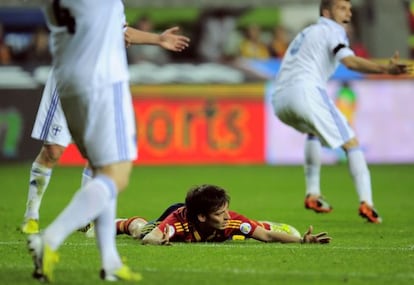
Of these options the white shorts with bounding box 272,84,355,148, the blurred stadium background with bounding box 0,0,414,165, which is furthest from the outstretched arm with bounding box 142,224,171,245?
the blurred stadium background with bounding box 0,0,414,165

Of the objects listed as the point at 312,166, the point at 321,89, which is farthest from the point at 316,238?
the point at 312,166

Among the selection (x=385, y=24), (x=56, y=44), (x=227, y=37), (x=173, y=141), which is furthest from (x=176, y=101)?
(x=56, y=44)

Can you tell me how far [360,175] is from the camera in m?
11.1

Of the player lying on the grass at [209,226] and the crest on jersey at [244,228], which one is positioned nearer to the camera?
the player lying on the grass at [209,226]

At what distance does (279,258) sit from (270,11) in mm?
16023

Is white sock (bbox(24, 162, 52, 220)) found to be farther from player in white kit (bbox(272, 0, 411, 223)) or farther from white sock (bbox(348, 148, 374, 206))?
white sock (bbox(348, 148, 374, 206))

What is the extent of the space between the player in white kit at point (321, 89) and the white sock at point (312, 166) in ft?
1.03

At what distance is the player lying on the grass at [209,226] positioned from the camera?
321 inches

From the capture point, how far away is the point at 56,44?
262 inches

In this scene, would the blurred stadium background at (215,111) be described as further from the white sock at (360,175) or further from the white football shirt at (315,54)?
the white sock at (360,175)

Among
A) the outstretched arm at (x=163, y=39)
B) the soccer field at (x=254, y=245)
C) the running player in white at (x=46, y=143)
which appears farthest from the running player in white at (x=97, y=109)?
the running player in white at (x=46, y=143)

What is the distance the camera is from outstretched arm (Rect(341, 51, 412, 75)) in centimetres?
973

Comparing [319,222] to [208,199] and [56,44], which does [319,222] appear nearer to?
[208,199]

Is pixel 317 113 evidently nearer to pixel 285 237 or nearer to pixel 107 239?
pixel 285 237
